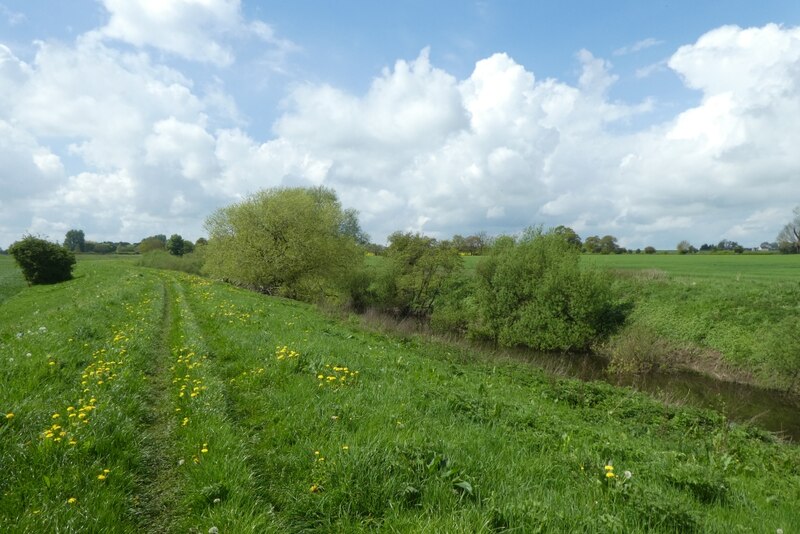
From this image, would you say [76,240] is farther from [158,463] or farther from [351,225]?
[158,463]

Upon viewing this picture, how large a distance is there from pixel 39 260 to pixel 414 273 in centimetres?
3699

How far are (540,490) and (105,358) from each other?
313 inches

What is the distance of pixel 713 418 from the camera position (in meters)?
11.2

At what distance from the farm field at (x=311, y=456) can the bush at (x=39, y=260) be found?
1591 inches

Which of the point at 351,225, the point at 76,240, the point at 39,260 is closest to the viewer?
the point at 39,260

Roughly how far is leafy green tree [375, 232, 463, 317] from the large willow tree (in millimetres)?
4712

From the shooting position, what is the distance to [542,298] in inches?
1100

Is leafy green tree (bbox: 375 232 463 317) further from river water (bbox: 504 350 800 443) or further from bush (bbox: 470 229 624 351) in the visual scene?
river water (bbox: 504 350 800 443)

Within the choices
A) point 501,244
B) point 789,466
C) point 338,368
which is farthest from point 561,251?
point 338,368

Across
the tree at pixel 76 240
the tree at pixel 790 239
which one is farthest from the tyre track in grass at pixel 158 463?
the tree at pixel 76 240

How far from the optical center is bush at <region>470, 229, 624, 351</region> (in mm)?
27078

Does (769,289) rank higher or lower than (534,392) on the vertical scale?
higher

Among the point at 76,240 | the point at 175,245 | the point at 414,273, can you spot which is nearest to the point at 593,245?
the point at 414,273

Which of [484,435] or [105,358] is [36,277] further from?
[484,435]
